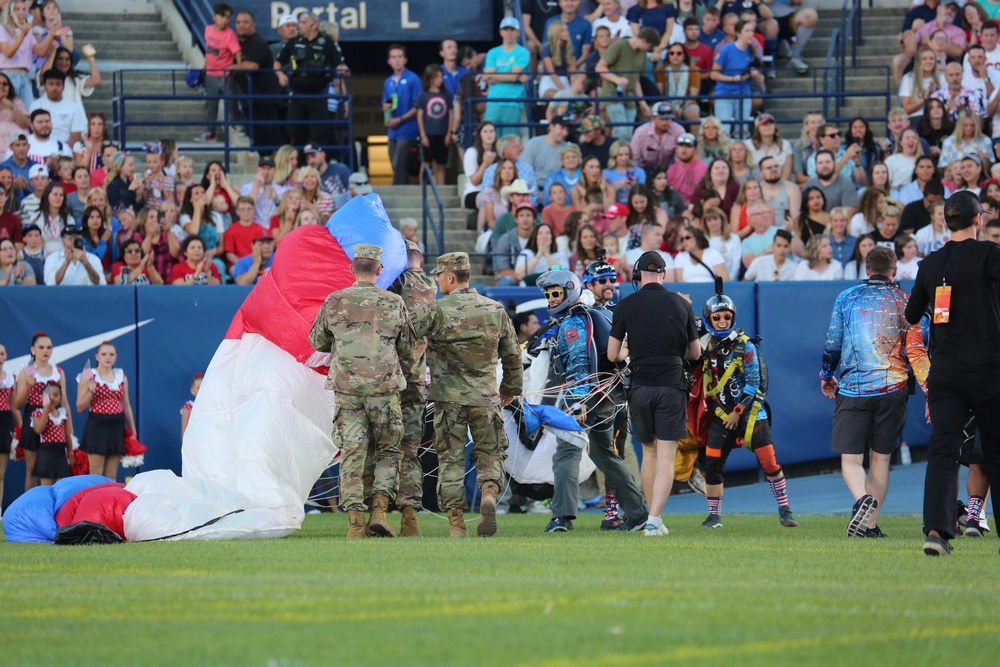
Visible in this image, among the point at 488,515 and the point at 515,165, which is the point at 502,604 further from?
the point at 515,165

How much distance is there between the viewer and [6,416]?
16047 millimetres


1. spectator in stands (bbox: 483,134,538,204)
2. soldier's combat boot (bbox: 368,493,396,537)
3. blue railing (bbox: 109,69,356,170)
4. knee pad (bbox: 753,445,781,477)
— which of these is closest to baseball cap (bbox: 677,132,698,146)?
spectator in stands (bbox: 483,134,538,204)

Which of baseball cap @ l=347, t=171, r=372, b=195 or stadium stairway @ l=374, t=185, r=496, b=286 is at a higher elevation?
baseball cap @ l=347, t=171, r=372, b=195

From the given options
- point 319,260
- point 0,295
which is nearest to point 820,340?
point 319,260

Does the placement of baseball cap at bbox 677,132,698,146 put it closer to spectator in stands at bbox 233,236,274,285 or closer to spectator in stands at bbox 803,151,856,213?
spectator in stands at bbox 803,151,856,213

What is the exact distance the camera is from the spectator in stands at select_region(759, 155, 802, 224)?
63.6 ft

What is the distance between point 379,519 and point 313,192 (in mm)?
7988

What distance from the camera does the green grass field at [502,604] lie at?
6.07 metres

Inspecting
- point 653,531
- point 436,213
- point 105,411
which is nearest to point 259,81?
point 436,213

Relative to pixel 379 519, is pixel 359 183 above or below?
above

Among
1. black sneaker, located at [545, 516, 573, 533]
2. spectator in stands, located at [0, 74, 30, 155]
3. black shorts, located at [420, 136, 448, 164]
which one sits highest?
spectator in stands, located at [0, 74, 30, 155]

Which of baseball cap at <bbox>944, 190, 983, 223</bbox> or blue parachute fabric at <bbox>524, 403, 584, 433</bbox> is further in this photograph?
blue parachute fabric at <bbox>524, 403, 584, 433</bbox>

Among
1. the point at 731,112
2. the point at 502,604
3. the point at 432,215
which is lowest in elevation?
the point at 502,604

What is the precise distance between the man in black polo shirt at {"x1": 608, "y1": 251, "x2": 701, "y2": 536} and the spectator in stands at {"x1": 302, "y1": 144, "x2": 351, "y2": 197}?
334 inches
